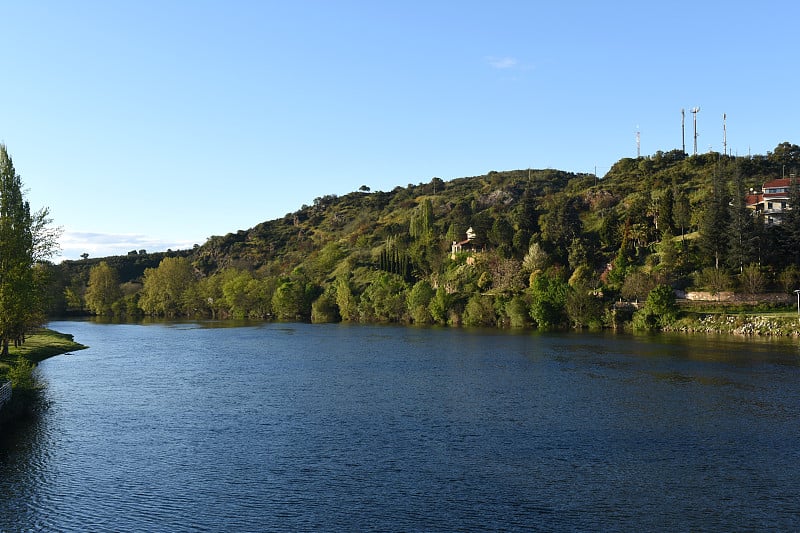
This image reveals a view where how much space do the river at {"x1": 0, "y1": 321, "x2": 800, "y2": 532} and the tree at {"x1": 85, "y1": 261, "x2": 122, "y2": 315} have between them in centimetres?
13486

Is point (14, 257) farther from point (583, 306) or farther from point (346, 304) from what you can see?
point (346, 304)

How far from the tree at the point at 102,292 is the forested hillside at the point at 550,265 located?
39 centimetres

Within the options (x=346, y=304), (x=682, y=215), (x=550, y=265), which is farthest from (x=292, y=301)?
(x=682, y=215)

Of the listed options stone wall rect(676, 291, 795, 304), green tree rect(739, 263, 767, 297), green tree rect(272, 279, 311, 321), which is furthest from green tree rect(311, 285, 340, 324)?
green tree rect(739, 263, 767, 297)

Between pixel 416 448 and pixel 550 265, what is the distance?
300 feet

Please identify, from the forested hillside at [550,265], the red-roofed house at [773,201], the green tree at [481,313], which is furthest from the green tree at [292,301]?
the red-roofed house at [773,201]

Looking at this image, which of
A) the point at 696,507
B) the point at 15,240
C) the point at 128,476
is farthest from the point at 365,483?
the point at 15,240

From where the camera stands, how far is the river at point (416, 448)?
974 inches

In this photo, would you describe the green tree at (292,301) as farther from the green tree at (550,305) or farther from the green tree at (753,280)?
the green tree at (753,280)

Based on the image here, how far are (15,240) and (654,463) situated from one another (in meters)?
54.7

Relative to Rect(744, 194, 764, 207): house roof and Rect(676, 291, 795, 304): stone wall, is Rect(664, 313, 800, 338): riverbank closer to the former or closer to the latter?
Rect(676, 291, 795, 304): stone wall

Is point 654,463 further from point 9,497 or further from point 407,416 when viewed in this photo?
point 9,497

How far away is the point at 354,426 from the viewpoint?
3819 centimetres

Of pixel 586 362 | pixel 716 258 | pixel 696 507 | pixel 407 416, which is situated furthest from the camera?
pixel 716 258
